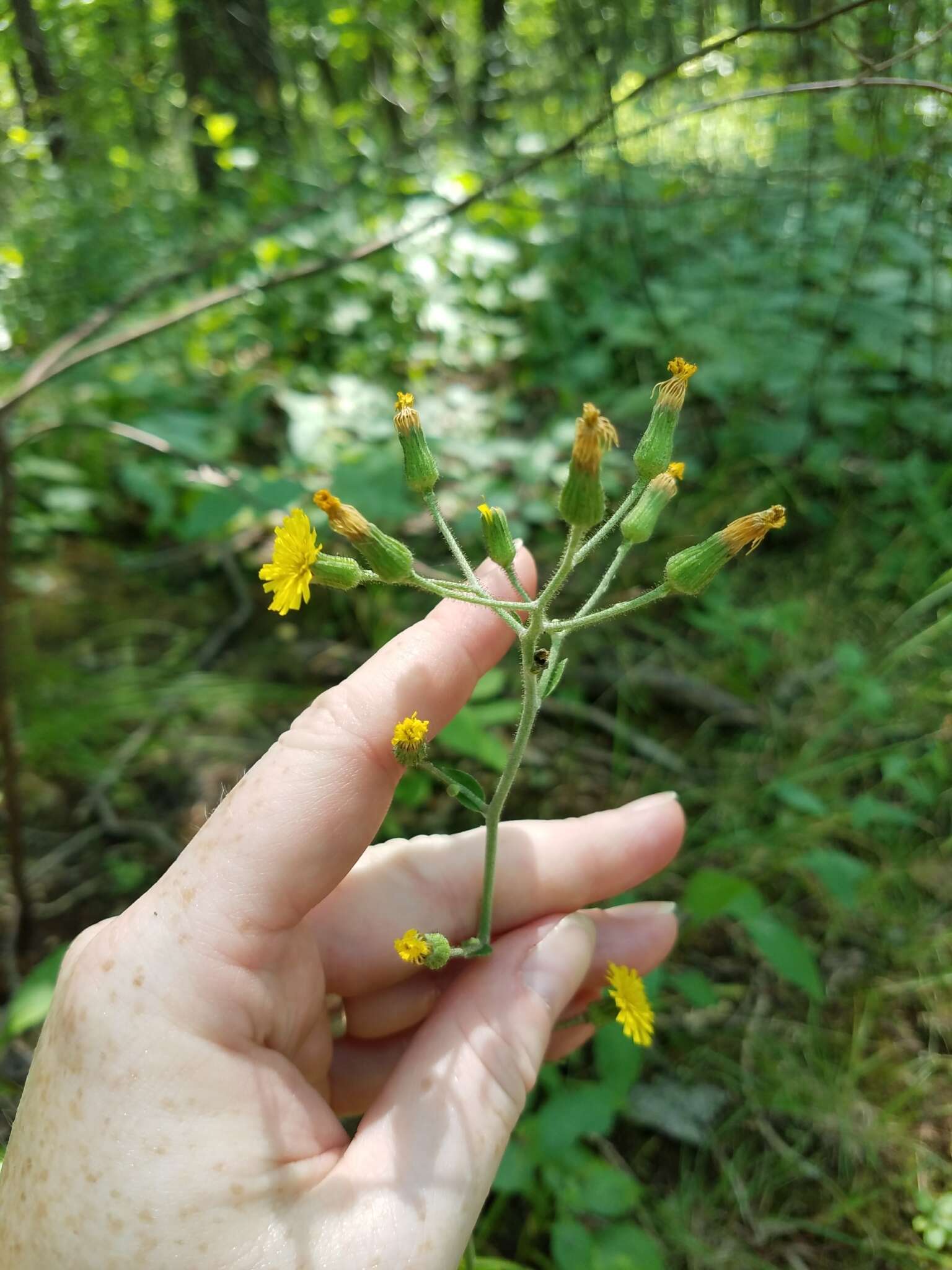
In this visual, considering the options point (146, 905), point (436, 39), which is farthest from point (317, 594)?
Answer: point (436, 39)

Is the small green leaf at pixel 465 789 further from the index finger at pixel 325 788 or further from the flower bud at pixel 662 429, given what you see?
the flower bud at pixel 662 429

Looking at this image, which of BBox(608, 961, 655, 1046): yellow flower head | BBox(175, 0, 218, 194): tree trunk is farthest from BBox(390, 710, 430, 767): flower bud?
BBox(175, 0, 218, 194): tree trunk

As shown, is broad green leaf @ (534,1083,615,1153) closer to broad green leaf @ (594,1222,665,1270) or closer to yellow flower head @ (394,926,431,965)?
broad green leaf @ (594,1222,665,1270)

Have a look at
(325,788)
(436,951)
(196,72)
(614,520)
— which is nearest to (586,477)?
(614,520)

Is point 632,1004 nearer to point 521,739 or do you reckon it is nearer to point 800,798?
point 521,739

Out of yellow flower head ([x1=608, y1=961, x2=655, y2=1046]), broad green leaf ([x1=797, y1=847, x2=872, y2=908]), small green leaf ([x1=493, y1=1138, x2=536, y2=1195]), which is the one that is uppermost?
yellow flower head ([x1=608, y1=961, x2=655, y2=1046])

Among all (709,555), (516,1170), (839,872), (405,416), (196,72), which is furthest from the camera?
(196,72)

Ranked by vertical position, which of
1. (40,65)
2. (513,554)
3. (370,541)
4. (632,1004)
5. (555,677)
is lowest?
(632,1004)
